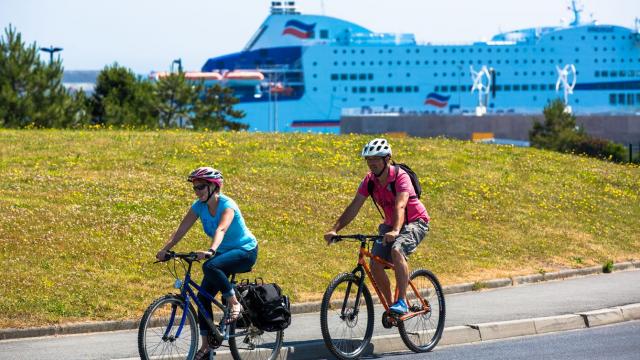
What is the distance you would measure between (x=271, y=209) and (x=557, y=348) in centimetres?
881

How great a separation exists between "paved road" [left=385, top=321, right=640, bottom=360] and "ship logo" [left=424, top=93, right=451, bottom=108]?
127191 mm

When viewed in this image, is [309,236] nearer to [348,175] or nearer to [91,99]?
[348,175]

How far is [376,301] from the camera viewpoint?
15.2m

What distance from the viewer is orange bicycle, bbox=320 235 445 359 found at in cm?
1045

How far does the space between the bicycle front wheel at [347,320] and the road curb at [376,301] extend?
3.37 meters

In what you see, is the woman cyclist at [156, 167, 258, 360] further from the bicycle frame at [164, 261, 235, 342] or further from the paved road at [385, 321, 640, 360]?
the paved road at [385, 321, 640, 360]

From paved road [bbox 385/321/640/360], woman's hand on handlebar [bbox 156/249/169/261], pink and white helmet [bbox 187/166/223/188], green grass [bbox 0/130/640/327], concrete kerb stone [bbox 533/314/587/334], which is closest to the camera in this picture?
woman's hand on handlebar [bbox 156/249/169/261]

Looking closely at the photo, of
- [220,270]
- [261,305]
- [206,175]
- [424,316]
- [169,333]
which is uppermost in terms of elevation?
[206,175]

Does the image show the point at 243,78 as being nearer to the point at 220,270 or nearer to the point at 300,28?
the point at 300,28

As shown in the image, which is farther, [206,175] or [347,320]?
[347,320]

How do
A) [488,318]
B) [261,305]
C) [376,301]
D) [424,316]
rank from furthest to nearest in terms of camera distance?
[376,301]
[488,318]
[424,316]
[261,305]

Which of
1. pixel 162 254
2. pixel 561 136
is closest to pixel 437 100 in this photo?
pixel 561 136

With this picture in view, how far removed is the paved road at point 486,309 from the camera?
11.4m

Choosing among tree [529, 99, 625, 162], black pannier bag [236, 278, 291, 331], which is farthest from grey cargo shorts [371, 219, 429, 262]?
tree [529, 99, 625, 162]
